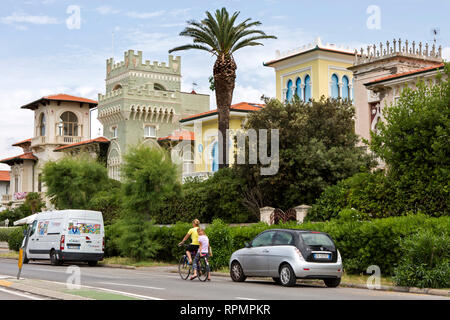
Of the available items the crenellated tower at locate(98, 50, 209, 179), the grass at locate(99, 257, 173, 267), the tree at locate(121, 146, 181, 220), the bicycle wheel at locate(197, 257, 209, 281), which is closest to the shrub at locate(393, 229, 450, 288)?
the bicycle wheel at locate(197, 257, 209, 281)

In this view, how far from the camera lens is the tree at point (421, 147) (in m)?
24.2

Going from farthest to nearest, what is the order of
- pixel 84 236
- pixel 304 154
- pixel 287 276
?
pixel 304 154 → pixel 84 236 → pixel 287 276

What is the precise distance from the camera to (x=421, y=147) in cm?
2494

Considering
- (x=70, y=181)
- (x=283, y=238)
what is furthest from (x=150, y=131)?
(x=283, y=238)

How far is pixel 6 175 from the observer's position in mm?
96312

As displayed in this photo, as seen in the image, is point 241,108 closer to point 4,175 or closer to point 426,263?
point 426,263

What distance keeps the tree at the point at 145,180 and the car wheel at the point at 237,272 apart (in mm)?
11231

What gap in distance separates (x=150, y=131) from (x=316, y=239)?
49244mm

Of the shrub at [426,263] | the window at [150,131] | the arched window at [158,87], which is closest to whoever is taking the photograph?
the shrub at [426,263]

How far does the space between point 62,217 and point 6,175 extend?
70.5m

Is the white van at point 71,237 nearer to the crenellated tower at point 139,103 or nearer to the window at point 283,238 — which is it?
the window at point 283,238

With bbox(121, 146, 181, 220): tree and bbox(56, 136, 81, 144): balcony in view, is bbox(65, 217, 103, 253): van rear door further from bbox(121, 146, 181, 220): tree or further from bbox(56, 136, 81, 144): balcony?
bbox(56, 136, 81, 144): balcony

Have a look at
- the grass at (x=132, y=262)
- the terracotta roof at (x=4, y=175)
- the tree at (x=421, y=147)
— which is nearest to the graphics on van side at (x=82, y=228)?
the grass at (x=132, y=262)

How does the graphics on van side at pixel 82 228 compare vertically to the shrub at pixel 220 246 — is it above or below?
above
